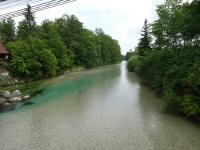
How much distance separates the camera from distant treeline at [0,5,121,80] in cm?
3900

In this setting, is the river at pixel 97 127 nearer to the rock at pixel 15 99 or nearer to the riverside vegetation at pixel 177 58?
the riverside vegetation at pixel 177 58

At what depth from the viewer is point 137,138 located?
36.1ft

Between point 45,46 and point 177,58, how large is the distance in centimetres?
3175

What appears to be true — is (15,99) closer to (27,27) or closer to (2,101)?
(2,101)

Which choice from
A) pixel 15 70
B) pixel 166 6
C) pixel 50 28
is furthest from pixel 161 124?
pixel 50 28

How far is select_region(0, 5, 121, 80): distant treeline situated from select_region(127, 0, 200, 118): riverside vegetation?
13.8m

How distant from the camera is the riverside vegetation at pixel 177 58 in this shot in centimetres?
1255

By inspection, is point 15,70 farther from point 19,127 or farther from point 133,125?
point 133,125

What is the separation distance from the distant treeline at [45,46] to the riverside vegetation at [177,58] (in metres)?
13.8

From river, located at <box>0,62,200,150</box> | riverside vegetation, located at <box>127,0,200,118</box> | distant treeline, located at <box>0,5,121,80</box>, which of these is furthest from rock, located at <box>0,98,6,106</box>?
riverside vegetation, located at <box>127,0,200,118</box>

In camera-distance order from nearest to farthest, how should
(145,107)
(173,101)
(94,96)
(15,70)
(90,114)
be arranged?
(173,101)
(90,114)
(145,107)
(94,96)
(15,70)

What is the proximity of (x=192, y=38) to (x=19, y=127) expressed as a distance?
1465 cm

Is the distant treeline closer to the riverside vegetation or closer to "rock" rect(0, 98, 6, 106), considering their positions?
"rock" rect(0, 98, 6, 106)

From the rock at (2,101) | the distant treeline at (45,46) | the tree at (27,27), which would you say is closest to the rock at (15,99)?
the rock at (2,101)
